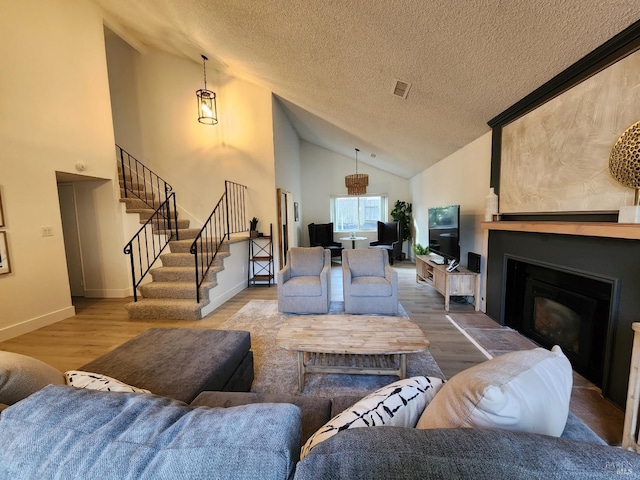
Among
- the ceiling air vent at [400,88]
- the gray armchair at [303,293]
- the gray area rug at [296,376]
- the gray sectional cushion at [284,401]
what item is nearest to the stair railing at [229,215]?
the gray armchair at [303,293]

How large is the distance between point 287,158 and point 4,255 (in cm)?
483

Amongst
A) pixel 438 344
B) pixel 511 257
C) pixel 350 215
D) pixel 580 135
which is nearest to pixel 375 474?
pixel 438 344

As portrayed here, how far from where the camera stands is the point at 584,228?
1.78 meters

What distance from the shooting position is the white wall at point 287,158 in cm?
525

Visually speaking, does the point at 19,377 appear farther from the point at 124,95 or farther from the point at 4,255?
the point at 124,95

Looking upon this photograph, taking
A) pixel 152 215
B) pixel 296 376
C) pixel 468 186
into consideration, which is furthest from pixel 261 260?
pixel 468 186

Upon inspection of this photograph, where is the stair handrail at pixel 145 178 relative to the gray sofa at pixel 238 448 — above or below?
above

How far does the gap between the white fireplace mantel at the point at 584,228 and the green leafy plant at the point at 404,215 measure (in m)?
4.77

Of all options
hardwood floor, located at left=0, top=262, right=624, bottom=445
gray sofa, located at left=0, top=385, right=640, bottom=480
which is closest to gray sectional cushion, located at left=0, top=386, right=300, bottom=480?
gray sofa, located at left=0, top=385, right=640, bottom=480

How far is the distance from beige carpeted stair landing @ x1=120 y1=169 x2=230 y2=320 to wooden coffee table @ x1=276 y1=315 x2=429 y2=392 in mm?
1853

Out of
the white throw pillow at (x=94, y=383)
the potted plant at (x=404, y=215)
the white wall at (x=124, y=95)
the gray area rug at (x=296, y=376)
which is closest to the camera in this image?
the white throw pillow at (x=94, y=383)

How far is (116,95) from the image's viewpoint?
5199 millimetres

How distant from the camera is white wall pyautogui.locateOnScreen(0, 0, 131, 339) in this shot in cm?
295

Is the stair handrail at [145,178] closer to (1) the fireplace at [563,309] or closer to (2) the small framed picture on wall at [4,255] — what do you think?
(2) the small framed picture on wall at [4,255]
